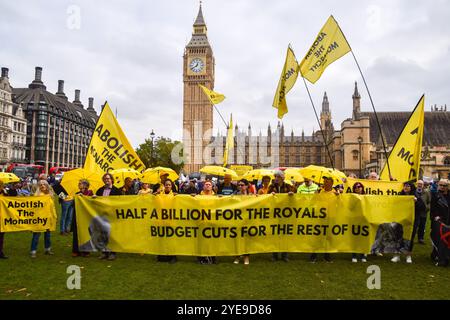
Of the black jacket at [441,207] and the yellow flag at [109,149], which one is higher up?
the yellow flag at [109,149]

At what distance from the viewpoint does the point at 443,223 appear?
818 cm

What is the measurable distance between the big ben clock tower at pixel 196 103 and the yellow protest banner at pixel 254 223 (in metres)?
93.4

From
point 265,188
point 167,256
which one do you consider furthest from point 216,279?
point 265,188

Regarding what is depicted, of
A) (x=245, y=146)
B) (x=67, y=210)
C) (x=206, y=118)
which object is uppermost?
(x=206, y=118)

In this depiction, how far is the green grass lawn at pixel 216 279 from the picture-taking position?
575cm

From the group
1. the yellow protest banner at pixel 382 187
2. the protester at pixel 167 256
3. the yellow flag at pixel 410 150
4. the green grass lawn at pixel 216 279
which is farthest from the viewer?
the yellow protest banner at pixel 382 187

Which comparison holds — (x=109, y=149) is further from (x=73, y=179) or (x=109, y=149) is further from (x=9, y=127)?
(x=9, y=127)

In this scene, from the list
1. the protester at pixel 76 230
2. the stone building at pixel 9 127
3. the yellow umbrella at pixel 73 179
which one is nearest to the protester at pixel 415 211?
the protester at pixel 76 230

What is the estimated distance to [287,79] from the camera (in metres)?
12.0

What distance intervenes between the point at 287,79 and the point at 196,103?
303ft

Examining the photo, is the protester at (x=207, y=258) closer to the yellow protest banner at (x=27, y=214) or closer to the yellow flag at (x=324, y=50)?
the yellow protest banner at (x=27, y=214)
